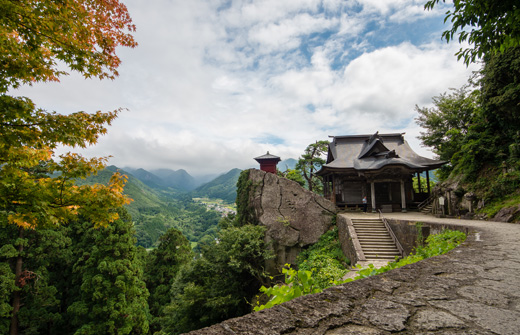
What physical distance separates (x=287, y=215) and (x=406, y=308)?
14169 mm

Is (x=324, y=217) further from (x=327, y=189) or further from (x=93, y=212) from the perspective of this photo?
(x=93, y=212)

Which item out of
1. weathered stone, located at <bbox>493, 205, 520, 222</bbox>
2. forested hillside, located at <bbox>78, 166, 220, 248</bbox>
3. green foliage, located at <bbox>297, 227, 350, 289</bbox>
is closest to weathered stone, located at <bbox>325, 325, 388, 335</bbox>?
green foliage, located at <bbox>297, 227, 350, 289</bbox>

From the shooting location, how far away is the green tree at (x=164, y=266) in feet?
66.7

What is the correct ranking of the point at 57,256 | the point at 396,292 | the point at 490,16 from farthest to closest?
the point at 57,256, the point at 490,16, the point at 396,292

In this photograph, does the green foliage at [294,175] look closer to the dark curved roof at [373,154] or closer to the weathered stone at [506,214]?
the dark curved roof at [373,154]

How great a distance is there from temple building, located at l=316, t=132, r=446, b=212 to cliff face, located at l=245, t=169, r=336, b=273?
3.97 metres

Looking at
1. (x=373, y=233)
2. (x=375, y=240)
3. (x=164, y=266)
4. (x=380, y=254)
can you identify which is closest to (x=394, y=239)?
(x=375, y=240)

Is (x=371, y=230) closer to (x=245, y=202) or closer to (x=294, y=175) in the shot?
(x=245, y=202)

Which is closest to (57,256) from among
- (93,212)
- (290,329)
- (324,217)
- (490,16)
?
(93,212)

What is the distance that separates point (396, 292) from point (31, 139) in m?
5.81

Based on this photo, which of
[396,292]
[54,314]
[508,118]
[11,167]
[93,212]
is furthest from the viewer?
[54,314]

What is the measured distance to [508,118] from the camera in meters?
12.5

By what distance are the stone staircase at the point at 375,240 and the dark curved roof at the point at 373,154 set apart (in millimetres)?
6171

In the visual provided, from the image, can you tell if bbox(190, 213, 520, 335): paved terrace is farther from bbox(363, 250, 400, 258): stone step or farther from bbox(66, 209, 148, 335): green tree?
bbox(66, 209, 148, 335): green tree
